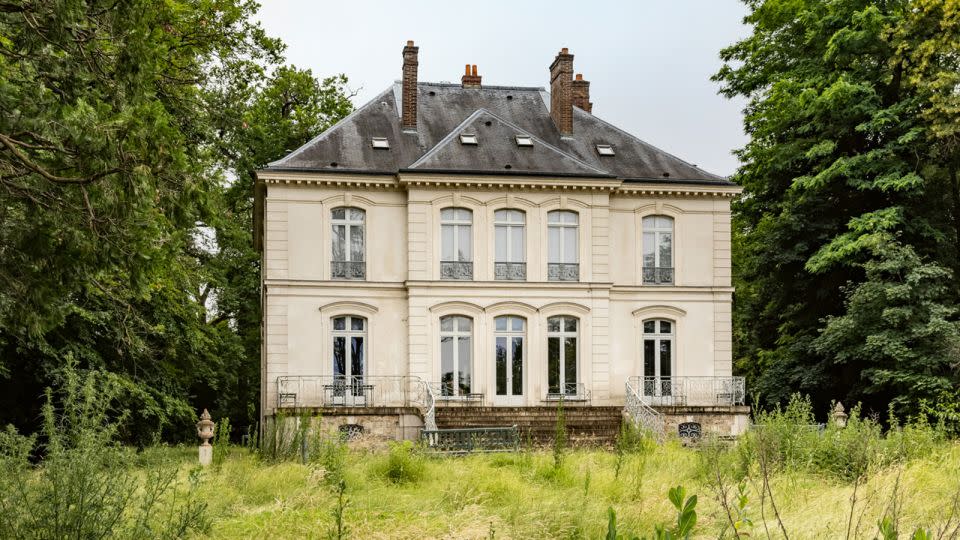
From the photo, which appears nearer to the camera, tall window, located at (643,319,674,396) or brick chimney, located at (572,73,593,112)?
tall window, located at (643,319,674,396)

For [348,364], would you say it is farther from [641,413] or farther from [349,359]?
[641,413]

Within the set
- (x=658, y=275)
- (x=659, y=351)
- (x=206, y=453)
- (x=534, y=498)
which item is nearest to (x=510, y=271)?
(x=658, y=275)

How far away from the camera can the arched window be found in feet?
79.2

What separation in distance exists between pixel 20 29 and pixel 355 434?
45.2 ft

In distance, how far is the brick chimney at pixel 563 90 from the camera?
1065 inches

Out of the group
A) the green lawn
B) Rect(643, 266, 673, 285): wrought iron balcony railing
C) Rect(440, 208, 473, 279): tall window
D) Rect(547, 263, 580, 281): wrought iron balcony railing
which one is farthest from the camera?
Rect(643, 266, 673, 285): wrought iron balcony railing

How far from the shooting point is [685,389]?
2538 centimetres

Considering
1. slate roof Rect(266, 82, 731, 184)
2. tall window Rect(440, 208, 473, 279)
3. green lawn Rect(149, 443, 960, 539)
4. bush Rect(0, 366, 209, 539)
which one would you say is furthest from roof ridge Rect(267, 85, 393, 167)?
bush Rect(0, 366, 209, 539)

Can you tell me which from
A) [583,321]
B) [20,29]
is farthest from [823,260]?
[20,29]

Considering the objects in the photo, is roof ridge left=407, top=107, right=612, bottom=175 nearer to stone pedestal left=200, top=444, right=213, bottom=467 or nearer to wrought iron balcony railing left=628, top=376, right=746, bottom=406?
wrought iron balcony railing left=628, top=376, right=746, bottom=406

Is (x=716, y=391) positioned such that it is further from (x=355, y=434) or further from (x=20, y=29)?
(x=20, y=29)

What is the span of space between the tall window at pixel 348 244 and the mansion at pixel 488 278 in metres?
0.03

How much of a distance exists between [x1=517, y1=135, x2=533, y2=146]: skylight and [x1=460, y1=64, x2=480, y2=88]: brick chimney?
3730 mm

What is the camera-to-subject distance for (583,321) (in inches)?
982
